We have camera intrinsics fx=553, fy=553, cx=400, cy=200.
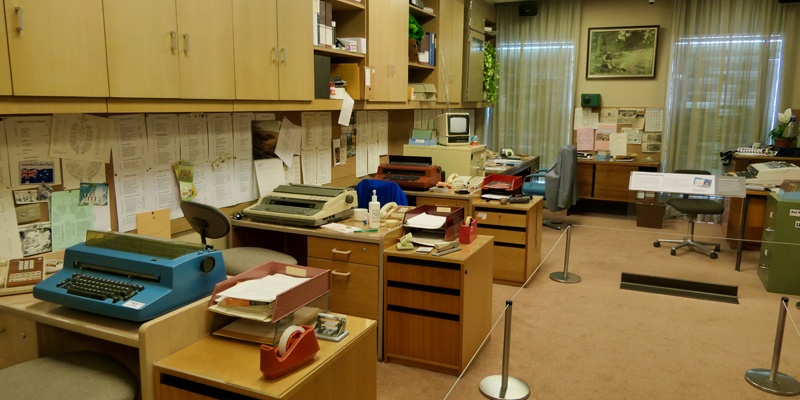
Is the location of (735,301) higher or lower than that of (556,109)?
lower

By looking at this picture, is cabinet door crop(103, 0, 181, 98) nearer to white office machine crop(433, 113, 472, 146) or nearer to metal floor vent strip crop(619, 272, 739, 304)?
white office machine crop(433, 113, 472, 146)

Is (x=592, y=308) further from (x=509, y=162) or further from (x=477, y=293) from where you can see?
(x=509, y=162)

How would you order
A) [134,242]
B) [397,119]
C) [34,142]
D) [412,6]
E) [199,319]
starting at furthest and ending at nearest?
[397,119]
[412,6]
[34,142]
[134,242]
[199,319]

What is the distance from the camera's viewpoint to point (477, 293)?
3.17 metres

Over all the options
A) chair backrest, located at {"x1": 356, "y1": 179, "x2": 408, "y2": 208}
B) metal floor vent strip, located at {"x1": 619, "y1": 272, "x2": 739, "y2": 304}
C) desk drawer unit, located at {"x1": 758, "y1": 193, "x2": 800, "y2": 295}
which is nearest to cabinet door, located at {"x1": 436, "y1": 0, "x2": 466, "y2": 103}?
chair backrest, located at {"x1": 356, "y1": 179, "x2": 408, "y2": 208}

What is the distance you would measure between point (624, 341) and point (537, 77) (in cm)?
466

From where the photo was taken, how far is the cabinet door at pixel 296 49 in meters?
3.35

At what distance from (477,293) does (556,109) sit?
4.90 metres

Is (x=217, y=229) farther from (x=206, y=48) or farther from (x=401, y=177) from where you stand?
(x=401, y=177)

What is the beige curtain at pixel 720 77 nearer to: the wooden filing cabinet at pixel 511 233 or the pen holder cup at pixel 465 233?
the wooden filing cabinet at pixel 511 233

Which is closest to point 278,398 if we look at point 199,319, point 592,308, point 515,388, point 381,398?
point 199,319

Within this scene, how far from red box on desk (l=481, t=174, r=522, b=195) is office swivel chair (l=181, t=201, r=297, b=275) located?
6.97ft

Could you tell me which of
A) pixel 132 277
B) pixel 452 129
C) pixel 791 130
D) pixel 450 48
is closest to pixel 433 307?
pixel 132 277

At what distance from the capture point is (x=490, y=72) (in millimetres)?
6961
